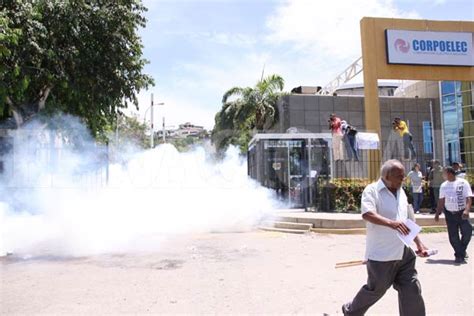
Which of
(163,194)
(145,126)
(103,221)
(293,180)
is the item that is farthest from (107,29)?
(145,126)

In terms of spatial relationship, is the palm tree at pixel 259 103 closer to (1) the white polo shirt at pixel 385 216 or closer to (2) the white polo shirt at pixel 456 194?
(2) the white polo shirt at pixel 456 194

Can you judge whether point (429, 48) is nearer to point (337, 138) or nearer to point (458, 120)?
point (337, 138)

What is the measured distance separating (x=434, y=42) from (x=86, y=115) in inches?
517

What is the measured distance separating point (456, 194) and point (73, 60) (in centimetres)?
1095

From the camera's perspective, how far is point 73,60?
13.5 metres

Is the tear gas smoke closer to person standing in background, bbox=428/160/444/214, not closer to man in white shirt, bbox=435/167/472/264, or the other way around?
A: person standing in background, bbox=428/160/444/214

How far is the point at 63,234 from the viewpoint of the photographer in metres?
10.1

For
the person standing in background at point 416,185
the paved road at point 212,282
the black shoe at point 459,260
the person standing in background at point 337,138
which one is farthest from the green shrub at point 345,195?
the black shoe at point 459,260

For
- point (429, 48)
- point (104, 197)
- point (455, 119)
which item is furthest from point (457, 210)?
point (455, 119)

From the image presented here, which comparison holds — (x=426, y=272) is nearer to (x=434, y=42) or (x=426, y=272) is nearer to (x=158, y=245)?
(x=158, y=245)

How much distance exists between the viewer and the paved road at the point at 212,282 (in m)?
4.97

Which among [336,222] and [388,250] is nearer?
[388,250]

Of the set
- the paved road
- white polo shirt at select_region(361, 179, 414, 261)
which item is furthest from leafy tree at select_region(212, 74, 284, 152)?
white polo shirt at select_region(361, 179, 414, 261)

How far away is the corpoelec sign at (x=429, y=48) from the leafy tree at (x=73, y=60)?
30.1 ft
